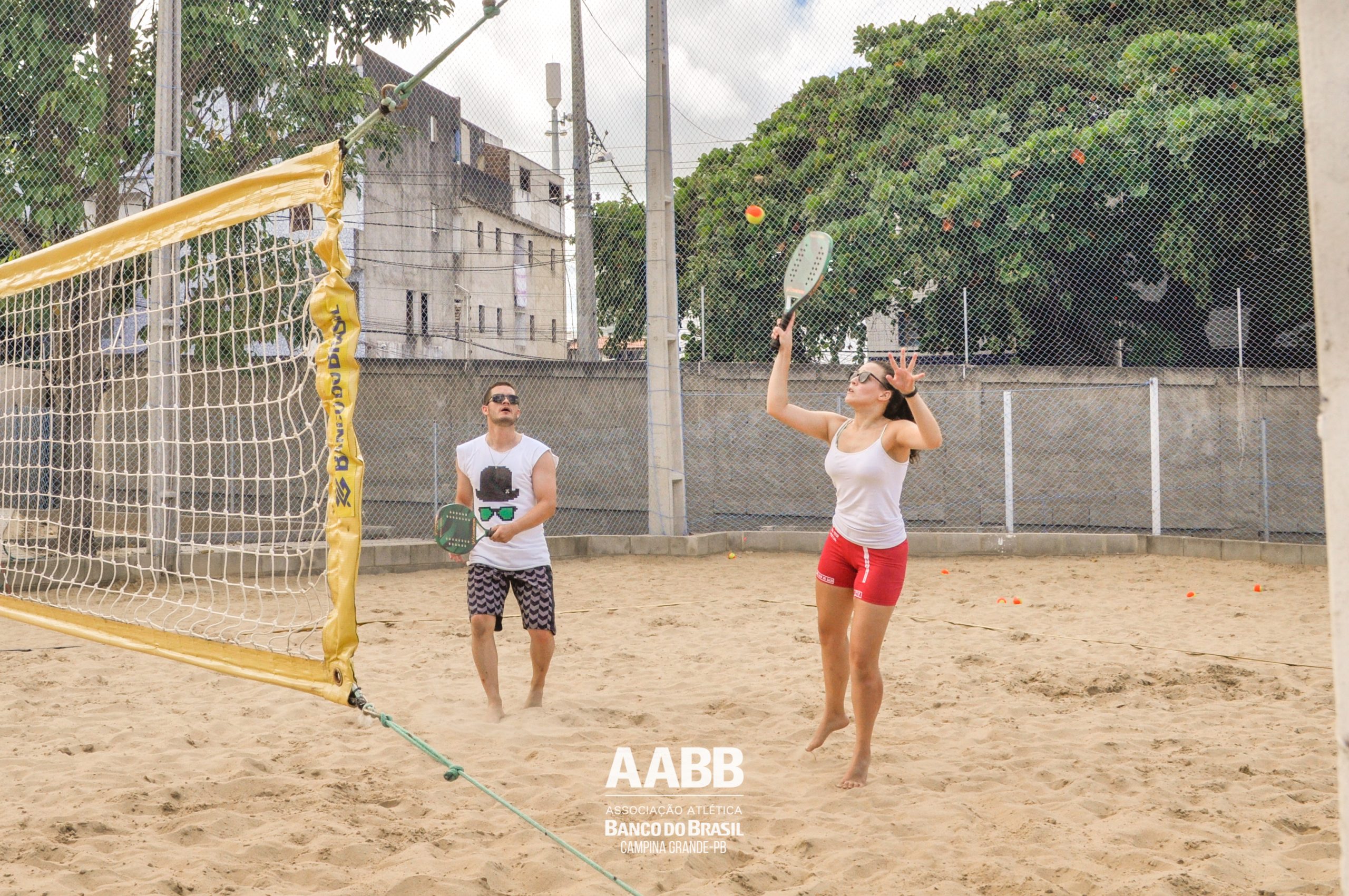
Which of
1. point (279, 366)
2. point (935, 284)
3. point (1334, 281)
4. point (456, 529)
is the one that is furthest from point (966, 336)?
point (1334, 281)

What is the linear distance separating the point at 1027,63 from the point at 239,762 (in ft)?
36.4

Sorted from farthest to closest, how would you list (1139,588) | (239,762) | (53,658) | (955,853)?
(1139,588)
(53,658)
(239,762)
(955,853)

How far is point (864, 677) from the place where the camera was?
13.1 feet

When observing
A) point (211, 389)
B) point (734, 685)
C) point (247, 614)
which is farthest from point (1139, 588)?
point (211, 389)

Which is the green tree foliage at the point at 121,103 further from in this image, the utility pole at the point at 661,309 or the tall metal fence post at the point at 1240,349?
the tall metal fence post at the point at 1240,349

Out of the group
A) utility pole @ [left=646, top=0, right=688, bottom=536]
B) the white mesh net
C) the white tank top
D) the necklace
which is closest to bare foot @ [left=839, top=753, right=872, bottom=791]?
the white tank top

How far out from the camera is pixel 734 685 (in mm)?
5523

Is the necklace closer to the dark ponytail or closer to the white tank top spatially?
the white tank top

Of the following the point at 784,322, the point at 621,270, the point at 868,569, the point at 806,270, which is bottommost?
the point at 868,569

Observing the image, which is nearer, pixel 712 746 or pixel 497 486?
pixel 712 746

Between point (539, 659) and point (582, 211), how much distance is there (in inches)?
331

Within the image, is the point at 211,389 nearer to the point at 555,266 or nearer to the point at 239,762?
the point at 555,266

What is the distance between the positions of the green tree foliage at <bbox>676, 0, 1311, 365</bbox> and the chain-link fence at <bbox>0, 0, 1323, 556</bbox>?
0.04 metres

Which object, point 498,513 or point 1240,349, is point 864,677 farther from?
point 1240,349
